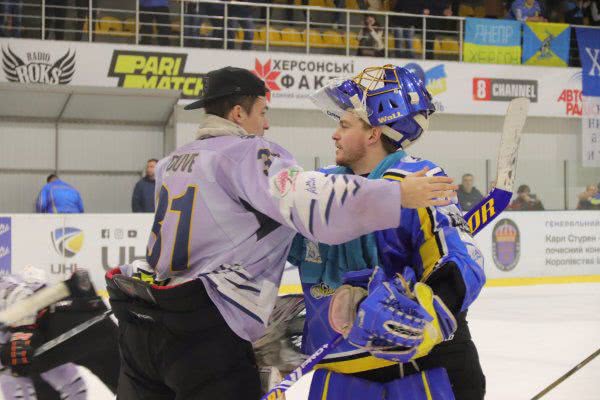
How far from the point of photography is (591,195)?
11.3 meters

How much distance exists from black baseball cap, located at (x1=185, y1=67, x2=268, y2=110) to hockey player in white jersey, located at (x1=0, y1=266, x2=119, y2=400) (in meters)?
1.15

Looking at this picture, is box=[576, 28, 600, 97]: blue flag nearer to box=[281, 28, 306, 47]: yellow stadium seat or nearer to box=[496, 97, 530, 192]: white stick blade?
box=[281, 28, 306, 47]: yellow stadium seat

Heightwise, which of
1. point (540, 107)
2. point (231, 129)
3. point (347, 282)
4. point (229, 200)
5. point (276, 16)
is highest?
point (276, 16)

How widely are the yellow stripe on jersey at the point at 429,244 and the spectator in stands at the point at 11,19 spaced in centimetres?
1059

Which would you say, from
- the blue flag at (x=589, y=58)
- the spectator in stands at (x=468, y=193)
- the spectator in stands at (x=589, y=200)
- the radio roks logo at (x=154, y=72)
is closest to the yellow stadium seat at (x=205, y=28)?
the radio roks logo at (x=154, y=72)

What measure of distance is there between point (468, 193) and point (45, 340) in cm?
840

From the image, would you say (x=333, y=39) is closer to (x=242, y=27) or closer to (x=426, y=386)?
(x=242, y=27)

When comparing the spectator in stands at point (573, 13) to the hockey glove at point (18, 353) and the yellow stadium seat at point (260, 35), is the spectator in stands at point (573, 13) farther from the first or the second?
the hockey glove at point (18, 353)

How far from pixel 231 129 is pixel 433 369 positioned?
69 cm

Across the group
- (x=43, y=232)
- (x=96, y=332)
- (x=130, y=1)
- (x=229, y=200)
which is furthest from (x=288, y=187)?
(x=130, y=1)

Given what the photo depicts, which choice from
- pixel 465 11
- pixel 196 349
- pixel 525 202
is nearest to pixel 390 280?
pixel 196 349

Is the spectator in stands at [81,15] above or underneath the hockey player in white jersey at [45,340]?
above

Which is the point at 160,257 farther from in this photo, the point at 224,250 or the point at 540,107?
the point at 540,107

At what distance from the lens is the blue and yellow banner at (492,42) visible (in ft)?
43.6
